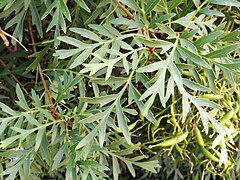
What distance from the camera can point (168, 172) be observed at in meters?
1.03

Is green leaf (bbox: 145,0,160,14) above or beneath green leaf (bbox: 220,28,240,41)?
A: above

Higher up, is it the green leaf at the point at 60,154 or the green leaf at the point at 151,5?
the green leaf at the point at 151,5

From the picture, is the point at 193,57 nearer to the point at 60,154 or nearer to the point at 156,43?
the point at 156,43

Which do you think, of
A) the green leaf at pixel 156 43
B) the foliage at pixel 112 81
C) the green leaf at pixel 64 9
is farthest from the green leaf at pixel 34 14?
the green leaf at pixel 156 43

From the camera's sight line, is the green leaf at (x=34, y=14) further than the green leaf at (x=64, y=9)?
Yes

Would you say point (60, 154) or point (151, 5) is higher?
point (151, 5)

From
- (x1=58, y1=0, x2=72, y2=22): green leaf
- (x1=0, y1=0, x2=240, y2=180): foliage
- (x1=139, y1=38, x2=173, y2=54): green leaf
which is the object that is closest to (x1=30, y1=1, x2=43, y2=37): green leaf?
(x1=0, y1=0, x2=240, y2=180): foliage

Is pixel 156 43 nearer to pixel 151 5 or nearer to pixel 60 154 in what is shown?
pixel 151 5

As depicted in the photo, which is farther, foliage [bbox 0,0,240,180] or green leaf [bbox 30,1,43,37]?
green leaf [bbox 30,1,43,37]

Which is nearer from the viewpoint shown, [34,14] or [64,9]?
[64,9]

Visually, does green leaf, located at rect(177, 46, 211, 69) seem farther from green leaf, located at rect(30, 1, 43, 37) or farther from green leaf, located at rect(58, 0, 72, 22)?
green leaf, located at rect(30, 1, 43, 37)

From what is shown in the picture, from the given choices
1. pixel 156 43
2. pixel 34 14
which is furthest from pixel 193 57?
pixel 34 14

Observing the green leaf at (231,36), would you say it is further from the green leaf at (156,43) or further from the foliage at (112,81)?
the green leaf at (156,43)

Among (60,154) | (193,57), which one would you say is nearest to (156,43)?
(193,57)
